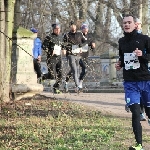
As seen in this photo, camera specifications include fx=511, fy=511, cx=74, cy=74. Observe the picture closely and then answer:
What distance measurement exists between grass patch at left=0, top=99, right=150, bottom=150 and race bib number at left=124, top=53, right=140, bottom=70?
1.05m

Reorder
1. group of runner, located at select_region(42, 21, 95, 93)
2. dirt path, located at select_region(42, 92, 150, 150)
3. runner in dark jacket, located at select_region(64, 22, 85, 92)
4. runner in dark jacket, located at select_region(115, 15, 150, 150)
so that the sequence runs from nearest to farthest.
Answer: runner in dark jacket, located at select_region(115, 15, 150, 150) → dirt path, located at select_region(42, 92, 150, 150) → group of runner, located at select_region(42, 21, 95, 93) → runner in dark jacket, located at select_region(64, 22, 85, 92)

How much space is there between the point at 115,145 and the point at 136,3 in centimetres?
1879

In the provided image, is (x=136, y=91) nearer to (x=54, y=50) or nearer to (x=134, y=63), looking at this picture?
(x=134, y=63)

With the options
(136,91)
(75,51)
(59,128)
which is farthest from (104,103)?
(136,91)

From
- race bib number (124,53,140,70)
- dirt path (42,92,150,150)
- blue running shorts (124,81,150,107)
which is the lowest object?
dirt path (42,92,150,150)

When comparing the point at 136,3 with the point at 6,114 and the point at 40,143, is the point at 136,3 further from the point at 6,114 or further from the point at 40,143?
the point at 40,143

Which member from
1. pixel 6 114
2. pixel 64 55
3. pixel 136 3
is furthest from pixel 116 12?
pixel 6 114

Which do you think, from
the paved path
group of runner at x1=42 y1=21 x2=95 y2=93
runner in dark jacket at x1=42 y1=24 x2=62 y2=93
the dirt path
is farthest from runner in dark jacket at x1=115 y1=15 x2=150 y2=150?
group of runner at x1=42 y1=21 x2=95 y2=93

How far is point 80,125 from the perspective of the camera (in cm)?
828

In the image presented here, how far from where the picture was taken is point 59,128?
7.99m

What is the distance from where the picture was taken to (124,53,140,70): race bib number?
6789mm

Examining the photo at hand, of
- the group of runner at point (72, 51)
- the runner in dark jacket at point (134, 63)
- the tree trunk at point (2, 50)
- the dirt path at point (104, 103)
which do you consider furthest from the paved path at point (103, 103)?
the runner in dark jacket at point (134, 63)

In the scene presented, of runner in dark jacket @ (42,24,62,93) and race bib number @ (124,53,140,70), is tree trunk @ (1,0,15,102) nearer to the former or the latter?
runner in dark jacket @ (42,24,62,93)

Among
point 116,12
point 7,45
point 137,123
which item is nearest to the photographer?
point 137,123
